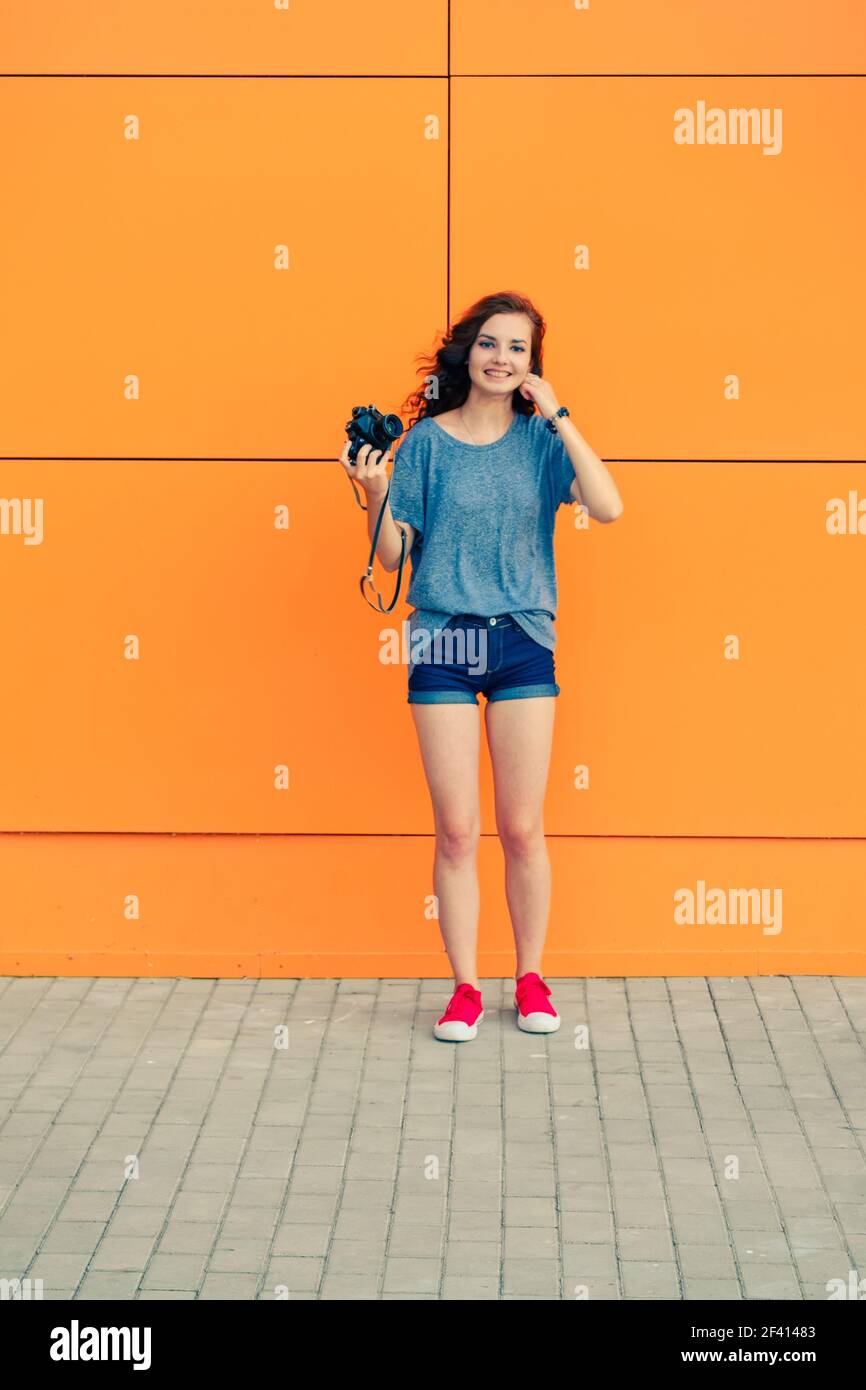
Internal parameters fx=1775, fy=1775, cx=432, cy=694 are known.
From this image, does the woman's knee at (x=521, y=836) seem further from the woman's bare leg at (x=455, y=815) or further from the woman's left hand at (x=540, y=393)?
the woman's left hand at (x=540, y=393)

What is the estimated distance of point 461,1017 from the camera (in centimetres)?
555

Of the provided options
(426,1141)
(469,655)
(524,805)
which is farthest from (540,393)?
(426,1141)

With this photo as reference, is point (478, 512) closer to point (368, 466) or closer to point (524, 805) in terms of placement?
point (368, 466)

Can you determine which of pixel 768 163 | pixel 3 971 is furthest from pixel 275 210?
pixel 3 971

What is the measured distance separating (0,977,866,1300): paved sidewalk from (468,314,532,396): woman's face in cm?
203

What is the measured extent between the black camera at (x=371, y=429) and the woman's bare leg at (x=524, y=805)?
898 millimetres

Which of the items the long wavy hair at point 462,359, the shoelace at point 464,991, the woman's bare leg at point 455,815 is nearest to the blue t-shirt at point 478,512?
the long wavy hair at point 462,359

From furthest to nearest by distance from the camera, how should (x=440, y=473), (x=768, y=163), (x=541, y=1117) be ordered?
(x=768, y=163) → (x=440, y=473) → (x=541, y=1117)

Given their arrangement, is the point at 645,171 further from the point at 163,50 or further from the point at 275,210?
the point at 163,50

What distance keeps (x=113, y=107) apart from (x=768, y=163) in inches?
85.2

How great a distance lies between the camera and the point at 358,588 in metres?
6.04

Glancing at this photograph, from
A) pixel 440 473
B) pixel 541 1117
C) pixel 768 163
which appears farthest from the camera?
pixel 768 163

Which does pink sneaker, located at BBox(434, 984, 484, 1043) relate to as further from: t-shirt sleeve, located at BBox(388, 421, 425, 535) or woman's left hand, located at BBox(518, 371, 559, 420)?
woman's left hand, located at BBox(518, 371, 559, 420)

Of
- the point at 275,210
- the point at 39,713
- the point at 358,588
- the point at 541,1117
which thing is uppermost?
the point at 275,210
